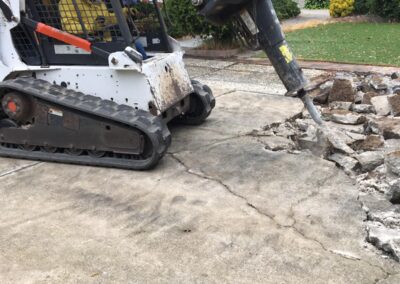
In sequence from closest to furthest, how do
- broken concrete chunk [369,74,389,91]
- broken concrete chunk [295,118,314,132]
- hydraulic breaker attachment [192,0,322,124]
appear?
1. hydraulic breaker attachment [192,0,322,124]
2. broken concrete chunk [295,118,314,132]
3. broken concrete chunk [369,74,389,91]

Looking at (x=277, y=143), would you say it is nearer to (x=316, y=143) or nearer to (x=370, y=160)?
(x=316, y=143)

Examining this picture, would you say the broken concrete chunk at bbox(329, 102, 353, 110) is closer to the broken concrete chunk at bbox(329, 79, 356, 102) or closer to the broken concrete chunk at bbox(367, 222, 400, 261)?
the broken concrete chunk at bbox(329, 79, 356, 102)

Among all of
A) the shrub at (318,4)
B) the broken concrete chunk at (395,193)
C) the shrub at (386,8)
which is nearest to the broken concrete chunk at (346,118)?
the broken concrete chunk at (395,193)

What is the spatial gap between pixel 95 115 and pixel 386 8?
1315 cm

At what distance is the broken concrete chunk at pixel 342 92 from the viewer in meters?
6.58

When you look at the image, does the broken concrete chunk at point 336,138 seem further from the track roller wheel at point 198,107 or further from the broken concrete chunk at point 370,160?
the track roller wheel at point 198,107

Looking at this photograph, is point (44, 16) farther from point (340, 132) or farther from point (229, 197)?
point (340, 132)

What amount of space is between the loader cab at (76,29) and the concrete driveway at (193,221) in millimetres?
1110

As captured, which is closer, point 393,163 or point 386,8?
point 393,163

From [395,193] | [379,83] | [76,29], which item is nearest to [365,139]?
[395,193]

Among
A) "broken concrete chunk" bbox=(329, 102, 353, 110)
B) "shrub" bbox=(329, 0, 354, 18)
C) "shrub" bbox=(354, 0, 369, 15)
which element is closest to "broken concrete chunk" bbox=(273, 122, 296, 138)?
"broken concrete chunk" bbox=(329, 102, 353, 110)

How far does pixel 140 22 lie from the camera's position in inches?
229

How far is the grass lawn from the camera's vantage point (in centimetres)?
981

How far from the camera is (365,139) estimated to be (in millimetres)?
5117
